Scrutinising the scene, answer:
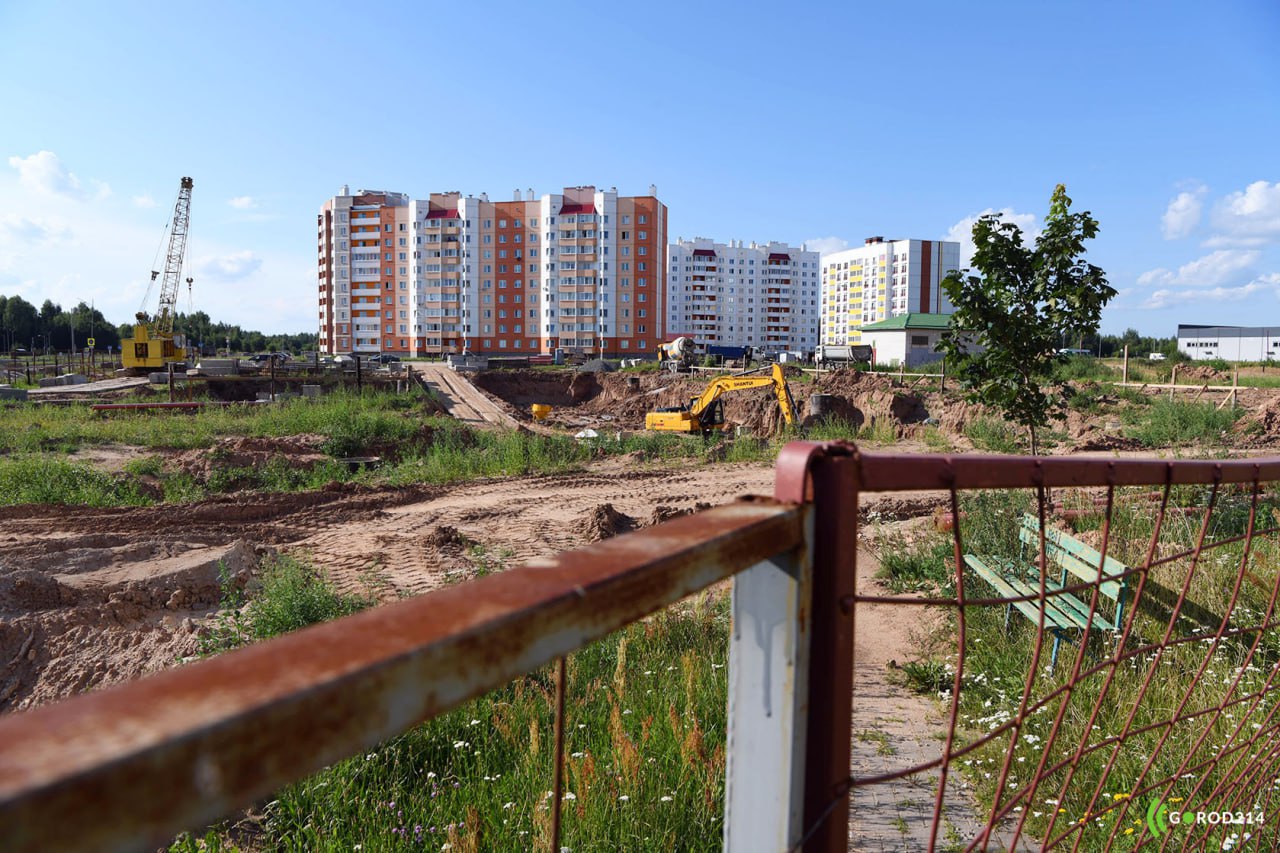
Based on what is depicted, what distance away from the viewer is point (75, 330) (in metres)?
90.8

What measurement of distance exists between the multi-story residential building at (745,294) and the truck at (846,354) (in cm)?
6355

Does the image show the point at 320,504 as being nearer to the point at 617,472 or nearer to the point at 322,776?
the point at 617,472

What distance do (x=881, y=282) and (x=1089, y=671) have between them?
111637 mm

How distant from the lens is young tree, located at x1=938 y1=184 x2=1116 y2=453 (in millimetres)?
9398

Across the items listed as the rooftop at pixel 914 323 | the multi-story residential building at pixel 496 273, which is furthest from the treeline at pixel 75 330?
the rooftop at pixel 914 323

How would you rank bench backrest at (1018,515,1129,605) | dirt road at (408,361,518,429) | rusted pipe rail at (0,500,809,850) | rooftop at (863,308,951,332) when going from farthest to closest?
rooftop at (863,308,951,332) < dirt road at (408,361,518,429) < bench backrest at (1018,515,1129,605) < rusted pipe rail at (0,500,809,850)

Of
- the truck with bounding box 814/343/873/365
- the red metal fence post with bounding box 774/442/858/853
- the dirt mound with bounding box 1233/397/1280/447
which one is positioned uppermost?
the truck with bounding box 814/343/873/365

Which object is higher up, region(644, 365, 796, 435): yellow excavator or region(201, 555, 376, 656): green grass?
region(644, 365, 796, 435): yellow excavator

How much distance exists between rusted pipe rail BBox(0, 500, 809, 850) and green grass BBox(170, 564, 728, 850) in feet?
8.50

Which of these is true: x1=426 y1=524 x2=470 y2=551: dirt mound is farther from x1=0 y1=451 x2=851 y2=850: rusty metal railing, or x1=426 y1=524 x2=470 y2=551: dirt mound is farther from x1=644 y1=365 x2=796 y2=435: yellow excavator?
x1=644 y1=365 x2=796 y2=435: yellow excavator

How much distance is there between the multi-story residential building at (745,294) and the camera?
393 feet

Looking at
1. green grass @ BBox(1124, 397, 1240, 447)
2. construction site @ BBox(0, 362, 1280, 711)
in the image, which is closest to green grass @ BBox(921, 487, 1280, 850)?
construction site @ BBox(0, 362, 1280, 711)

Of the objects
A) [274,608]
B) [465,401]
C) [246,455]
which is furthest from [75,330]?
[274,608]

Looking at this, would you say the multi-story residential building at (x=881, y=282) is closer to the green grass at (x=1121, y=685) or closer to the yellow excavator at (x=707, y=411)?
the yellow excavator at (x=707, y=411)
